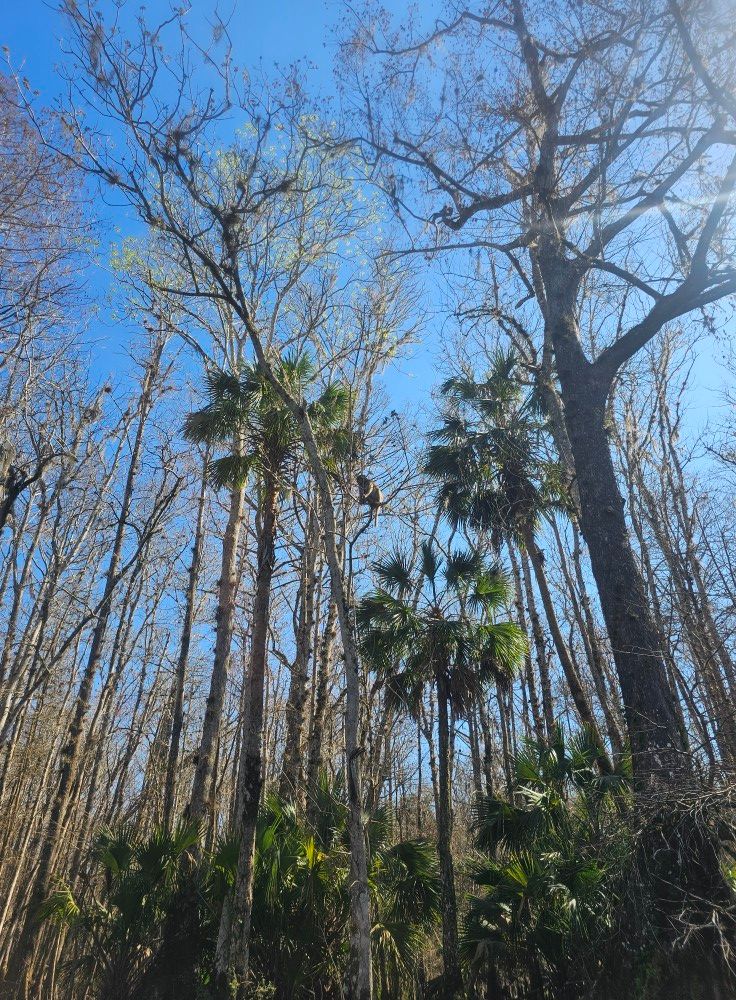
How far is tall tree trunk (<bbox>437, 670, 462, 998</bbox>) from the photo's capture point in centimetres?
852

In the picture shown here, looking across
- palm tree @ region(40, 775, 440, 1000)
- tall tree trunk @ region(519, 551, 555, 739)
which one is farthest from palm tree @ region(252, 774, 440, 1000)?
tall tree trunk @ region(519, 551, 555, 739)

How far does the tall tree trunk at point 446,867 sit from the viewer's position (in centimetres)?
852

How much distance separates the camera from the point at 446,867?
9.08 m

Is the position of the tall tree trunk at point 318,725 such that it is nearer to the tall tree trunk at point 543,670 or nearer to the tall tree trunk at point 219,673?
the tall tree trunk at point 219,673

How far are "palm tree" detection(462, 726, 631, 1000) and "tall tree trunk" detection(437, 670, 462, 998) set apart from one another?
42 centimetres

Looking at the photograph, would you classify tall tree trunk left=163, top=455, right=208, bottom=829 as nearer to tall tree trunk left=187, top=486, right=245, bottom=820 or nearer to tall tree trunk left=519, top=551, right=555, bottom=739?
tall tree trunk left=187, top=486, right=245, bottom=820

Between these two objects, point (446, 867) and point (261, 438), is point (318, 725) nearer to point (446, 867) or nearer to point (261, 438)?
point (446, 867)

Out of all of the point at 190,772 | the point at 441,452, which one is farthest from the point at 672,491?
the point at 190,772

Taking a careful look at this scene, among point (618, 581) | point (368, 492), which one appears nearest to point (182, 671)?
point (368, 492)

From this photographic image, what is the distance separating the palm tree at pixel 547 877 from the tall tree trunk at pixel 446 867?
0.42 meters

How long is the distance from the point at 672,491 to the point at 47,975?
47.9ft

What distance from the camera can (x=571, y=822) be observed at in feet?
24.2

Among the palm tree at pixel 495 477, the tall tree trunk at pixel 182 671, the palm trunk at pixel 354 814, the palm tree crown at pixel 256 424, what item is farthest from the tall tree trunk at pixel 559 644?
the tall tree trunk at pixel 182 671

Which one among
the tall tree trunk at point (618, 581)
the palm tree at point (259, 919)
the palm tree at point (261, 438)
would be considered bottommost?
the palm tree at point (259, 919)
